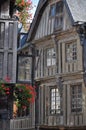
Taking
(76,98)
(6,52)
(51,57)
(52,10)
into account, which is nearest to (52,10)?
(52,10)

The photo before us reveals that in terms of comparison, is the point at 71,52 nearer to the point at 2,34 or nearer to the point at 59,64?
the point at 59,64

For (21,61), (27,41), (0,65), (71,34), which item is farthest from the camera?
(27,41)

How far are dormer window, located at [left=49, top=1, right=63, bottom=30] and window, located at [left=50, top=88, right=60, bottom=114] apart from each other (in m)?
3.45

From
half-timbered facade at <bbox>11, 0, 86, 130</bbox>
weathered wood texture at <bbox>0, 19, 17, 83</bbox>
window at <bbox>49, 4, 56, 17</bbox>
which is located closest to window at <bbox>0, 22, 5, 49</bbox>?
weathered wood texture at <bbox>0, 19, 17, 83</bbox>

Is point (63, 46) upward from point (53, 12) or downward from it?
downward

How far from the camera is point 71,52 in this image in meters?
20.7

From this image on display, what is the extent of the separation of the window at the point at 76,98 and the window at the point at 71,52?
1.50m

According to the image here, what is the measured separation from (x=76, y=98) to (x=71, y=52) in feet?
8.03

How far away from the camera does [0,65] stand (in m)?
14.1

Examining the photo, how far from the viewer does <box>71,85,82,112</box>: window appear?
19.8 m

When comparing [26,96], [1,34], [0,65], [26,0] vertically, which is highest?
[26,0]

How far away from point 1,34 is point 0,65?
1103 millimetres

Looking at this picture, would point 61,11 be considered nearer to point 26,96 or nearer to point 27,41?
point 27,41

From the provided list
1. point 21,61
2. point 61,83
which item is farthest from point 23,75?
point 61,83
